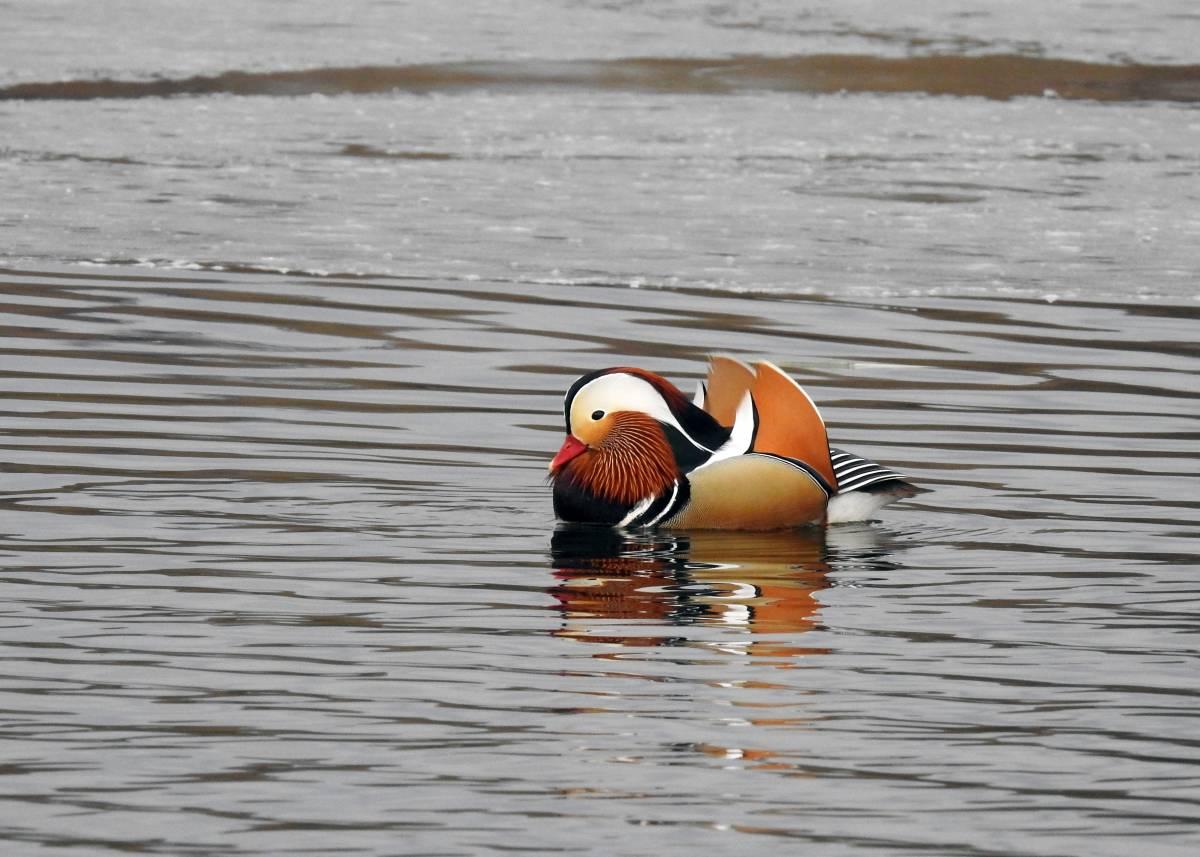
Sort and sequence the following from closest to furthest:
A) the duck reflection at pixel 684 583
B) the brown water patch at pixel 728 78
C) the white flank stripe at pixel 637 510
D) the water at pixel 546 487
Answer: the water at pixel 546 487
the duck reflection at pixel 684 583
the white flank stripe at pixel 637 510
the brown water patch at pixel 728 78

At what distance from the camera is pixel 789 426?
658 cm

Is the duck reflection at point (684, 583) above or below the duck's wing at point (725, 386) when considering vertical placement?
below

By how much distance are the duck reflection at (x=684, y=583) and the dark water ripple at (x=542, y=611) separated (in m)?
0.02

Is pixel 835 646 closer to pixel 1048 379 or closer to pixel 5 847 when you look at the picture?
pixel 5 847

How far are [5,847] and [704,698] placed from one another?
145cm

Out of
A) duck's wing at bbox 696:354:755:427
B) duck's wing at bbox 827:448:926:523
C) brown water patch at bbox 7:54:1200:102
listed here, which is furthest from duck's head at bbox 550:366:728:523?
brown water patch at bbox 7:54:1200:102

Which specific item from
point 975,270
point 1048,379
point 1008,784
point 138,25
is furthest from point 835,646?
point 138,25

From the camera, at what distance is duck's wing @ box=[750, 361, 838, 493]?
6.58 meters

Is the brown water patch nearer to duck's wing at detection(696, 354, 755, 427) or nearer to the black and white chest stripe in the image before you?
duck's wing at detection(696, 354, 755, 427)

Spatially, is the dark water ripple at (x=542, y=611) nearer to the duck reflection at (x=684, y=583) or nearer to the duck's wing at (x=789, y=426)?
the duck reflection at (x=684, y=583)

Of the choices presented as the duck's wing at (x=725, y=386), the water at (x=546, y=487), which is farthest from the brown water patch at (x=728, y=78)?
the duck's wing at (x=725, y=386)

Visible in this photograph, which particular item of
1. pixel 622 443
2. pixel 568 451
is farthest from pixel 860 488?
pixel 568 451

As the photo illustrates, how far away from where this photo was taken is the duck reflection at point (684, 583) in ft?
17.4

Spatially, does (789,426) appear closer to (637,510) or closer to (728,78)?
(637,510)
